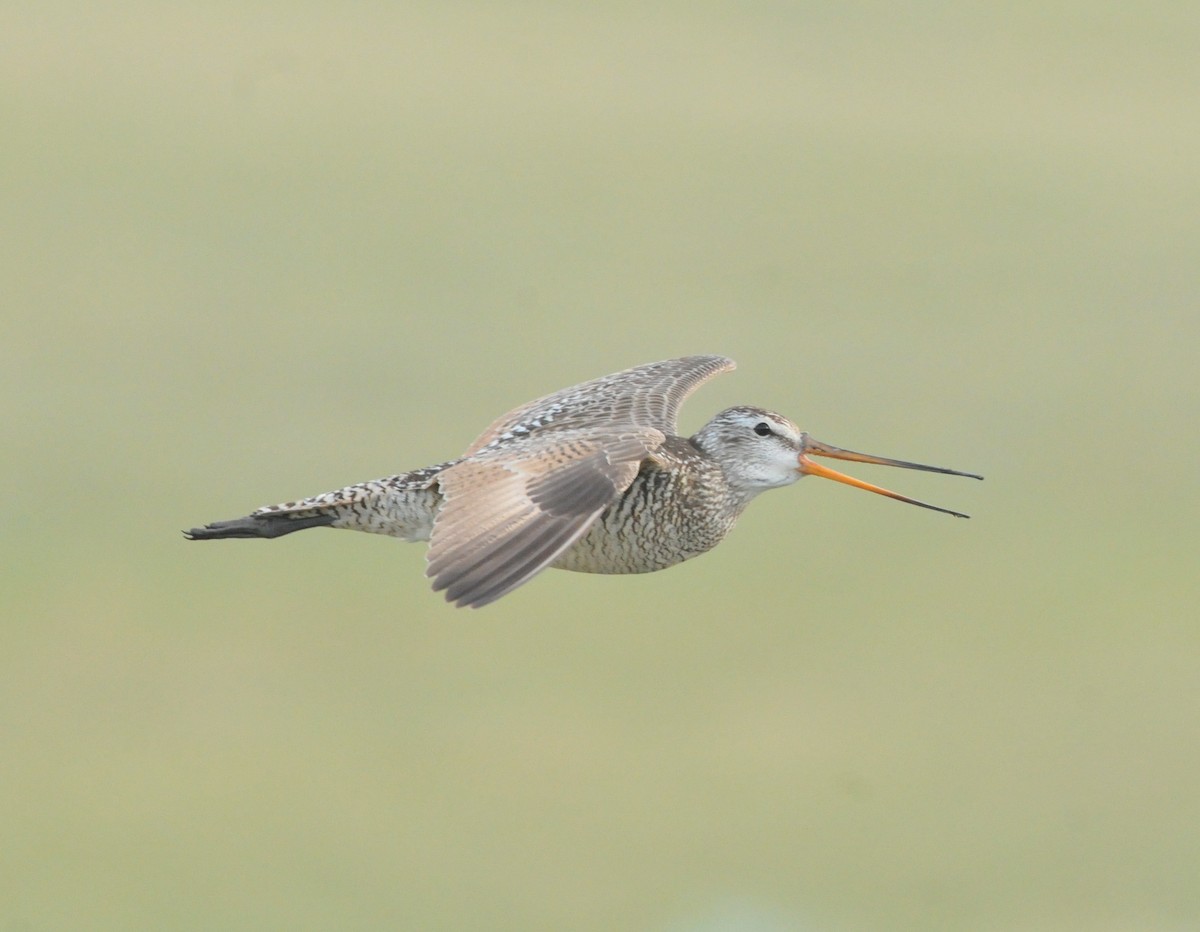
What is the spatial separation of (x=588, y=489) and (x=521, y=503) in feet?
0.86

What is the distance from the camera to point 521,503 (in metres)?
7.14

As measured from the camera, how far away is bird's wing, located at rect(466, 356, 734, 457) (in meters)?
8.57

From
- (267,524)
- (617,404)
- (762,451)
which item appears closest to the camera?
(267,524)

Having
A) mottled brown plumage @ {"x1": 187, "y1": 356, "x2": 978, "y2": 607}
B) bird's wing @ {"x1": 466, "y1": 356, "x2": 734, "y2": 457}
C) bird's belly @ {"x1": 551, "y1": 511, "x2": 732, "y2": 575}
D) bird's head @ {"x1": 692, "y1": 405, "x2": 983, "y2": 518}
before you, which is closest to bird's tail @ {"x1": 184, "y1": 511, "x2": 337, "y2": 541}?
mottled brown plumage @ {"x1": 187, "y1": 356, "x2": 978, "y2": 607}

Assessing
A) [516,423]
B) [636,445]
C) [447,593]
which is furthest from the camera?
[516,423]

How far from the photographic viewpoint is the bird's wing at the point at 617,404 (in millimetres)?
8570

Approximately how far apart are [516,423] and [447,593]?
8.64 ft

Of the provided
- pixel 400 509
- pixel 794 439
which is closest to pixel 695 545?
pixel 794 439

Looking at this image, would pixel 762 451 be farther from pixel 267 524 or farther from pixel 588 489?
pixel 267 524

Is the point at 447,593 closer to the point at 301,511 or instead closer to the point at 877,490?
the point at 301,511

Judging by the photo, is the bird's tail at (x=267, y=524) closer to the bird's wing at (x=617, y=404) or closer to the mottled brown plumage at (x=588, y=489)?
the mottled brown plumage at (x=588, y=489)

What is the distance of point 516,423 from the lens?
8992mm

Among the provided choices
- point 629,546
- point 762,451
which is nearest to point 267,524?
point 629,546

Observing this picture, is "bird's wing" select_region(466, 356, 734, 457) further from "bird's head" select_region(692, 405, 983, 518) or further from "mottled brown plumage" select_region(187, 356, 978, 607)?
"bird's head" select_region(692, 405, 983, 518)
